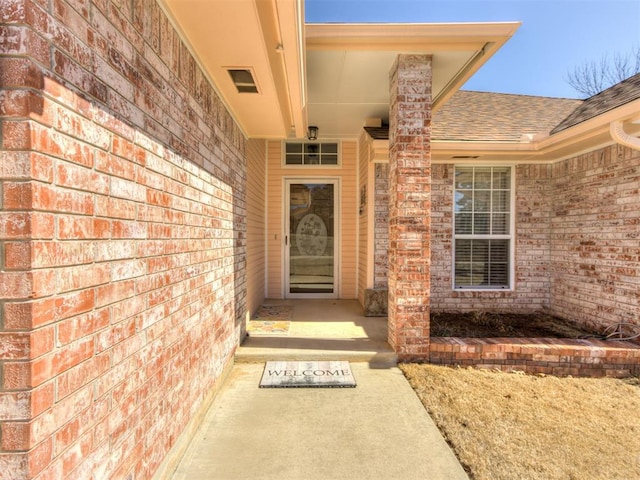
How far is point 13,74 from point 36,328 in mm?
777

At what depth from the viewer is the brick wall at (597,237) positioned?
13.8 ft

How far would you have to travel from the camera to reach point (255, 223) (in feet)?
18.3

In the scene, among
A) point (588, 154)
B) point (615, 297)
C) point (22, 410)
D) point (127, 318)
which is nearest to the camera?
point (22, 410)

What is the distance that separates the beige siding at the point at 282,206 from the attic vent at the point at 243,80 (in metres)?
3.35

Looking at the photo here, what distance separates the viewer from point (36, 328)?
3.51ft

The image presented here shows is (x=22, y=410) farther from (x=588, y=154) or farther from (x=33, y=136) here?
(x=588, y=154)

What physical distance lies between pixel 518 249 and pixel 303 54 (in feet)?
15.3

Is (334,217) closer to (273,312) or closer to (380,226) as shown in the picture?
(380,226)

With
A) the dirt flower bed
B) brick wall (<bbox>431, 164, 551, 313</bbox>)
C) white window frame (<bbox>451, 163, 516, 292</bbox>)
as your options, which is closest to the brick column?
the dirt flower bed

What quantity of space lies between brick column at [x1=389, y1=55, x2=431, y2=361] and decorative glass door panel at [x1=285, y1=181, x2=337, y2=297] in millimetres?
2937

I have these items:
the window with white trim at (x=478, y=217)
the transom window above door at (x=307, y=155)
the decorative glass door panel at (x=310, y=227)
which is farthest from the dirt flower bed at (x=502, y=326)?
the transom window above door at (x=307, y=155)

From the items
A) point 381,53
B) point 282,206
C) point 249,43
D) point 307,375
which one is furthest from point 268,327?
point 381,53

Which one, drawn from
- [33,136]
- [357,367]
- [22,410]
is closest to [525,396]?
[357,367]

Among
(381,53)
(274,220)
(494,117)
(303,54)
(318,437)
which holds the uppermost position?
(494,117)
